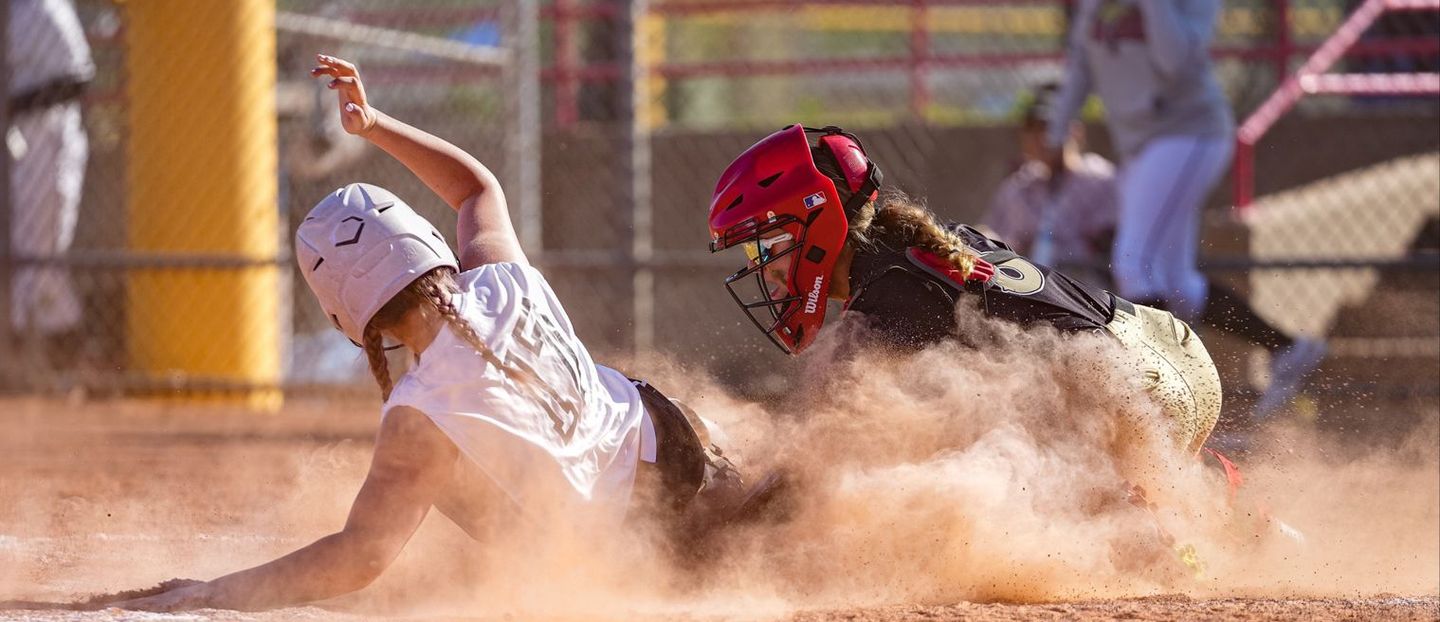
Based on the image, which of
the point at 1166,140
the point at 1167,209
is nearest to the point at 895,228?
the point at 1167,209

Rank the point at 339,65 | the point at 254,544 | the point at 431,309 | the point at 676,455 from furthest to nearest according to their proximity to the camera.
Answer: the point at 254,544 → the point at 339,65 → the point at 676,455 → the point at 431,309

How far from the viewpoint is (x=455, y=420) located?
11.2ft

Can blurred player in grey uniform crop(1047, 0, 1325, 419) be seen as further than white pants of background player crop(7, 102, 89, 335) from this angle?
No

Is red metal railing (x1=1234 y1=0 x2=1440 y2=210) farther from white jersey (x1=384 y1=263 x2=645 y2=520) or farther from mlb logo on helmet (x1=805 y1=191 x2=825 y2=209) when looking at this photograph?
white jersey (x1=384 y1=263 x2=645 y2=520)

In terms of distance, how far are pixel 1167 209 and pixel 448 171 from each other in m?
4.78

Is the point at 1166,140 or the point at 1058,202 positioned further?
the point at 1058,202

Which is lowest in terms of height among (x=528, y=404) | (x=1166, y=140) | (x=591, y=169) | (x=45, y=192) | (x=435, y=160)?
(x=591, y=169)

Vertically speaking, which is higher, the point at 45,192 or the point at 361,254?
the point at 361,254

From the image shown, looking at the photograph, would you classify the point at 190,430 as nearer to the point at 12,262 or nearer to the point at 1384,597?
the point at 12,262

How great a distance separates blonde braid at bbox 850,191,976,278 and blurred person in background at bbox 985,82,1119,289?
5.20 metres

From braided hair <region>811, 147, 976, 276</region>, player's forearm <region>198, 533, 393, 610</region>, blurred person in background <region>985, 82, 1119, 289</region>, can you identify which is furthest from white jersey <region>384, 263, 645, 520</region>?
blurred person in background <region>985, 82, 1119, 289</region>

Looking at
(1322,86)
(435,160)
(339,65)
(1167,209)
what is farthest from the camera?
(1322,86)

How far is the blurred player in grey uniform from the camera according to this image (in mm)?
7789

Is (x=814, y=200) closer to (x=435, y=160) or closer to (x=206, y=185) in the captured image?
(x=435, y=160)
